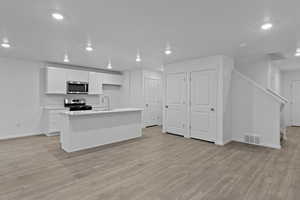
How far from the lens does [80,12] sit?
7.48 feet

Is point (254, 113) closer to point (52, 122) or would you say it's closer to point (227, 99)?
point (227, 99)

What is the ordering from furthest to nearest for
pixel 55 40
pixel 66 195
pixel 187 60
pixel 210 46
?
pixel 187 60
pixel 210 46
pixel 55 40
pixel 66 195

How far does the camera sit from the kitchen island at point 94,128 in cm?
382

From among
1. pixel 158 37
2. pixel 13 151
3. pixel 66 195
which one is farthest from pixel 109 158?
pixel 158 37

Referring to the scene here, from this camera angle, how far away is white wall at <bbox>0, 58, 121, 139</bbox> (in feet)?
16.3

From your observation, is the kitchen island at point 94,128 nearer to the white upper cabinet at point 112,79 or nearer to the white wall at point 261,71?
the white upper cabinet at point 112,79

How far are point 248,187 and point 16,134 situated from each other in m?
6.49

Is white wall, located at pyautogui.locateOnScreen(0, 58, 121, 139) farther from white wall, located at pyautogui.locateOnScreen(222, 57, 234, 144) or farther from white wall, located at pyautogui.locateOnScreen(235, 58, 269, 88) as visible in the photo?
white wall, located at pyautogui.locateOnScreen(235, 58, 269, 88)

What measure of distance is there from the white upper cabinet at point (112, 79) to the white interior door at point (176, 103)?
2.75 metres

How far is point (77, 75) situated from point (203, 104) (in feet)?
15.4

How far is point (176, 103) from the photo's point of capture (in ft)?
17.9

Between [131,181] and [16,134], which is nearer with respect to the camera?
[131,181]

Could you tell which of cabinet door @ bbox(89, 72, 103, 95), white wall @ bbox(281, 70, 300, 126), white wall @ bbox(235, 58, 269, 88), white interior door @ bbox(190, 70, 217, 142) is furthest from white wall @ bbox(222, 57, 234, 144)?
cabinet door @ bbox(89, 72, 103, 95)

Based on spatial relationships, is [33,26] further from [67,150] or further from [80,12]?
[67,150]
